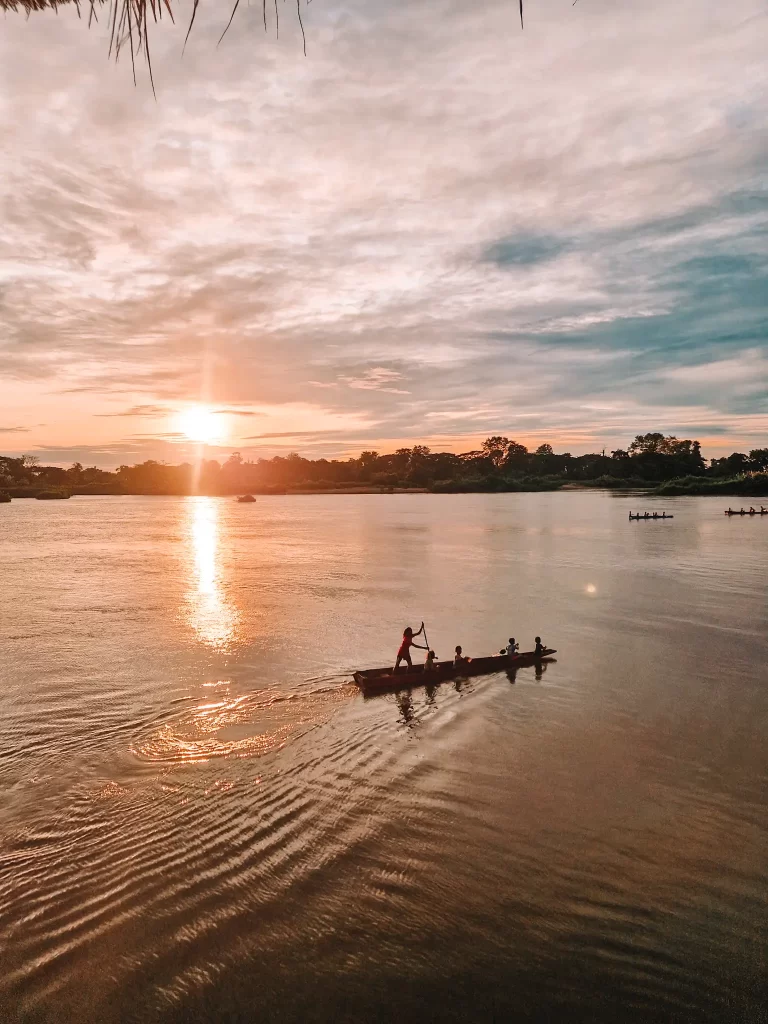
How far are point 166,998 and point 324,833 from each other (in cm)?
463

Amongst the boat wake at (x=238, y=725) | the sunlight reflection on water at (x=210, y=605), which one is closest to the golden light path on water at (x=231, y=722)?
the boat wake at (x=238, y=725)

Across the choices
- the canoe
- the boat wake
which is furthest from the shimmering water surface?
the canoe

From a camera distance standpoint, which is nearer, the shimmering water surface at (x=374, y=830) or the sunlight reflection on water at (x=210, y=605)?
the shimmering water surface at (x=374, y=830)

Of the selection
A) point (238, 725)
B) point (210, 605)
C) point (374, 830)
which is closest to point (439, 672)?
point (238, 725)

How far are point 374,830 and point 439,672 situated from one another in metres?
11.6

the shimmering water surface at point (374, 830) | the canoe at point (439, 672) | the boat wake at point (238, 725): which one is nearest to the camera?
the shimmering water surface at point (374, 830)

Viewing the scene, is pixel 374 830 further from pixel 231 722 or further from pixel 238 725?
pixel 231 722

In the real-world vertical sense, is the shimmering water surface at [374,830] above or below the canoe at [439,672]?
below

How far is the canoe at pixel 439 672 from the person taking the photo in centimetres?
2336

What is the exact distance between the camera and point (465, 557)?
232ft

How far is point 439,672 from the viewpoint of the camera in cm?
2481

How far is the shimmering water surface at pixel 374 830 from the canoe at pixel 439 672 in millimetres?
662

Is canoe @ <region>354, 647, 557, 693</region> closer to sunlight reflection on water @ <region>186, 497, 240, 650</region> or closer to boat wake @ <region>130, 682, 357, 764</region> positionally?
boat wake @ <region>130, 682, 357, 764</region>

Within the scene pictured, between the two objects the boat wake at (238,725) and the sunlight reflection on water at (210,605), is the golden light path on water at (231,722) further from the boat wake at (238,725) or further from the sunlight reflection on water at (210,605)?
the sunlight reflection on water at (210,605)
